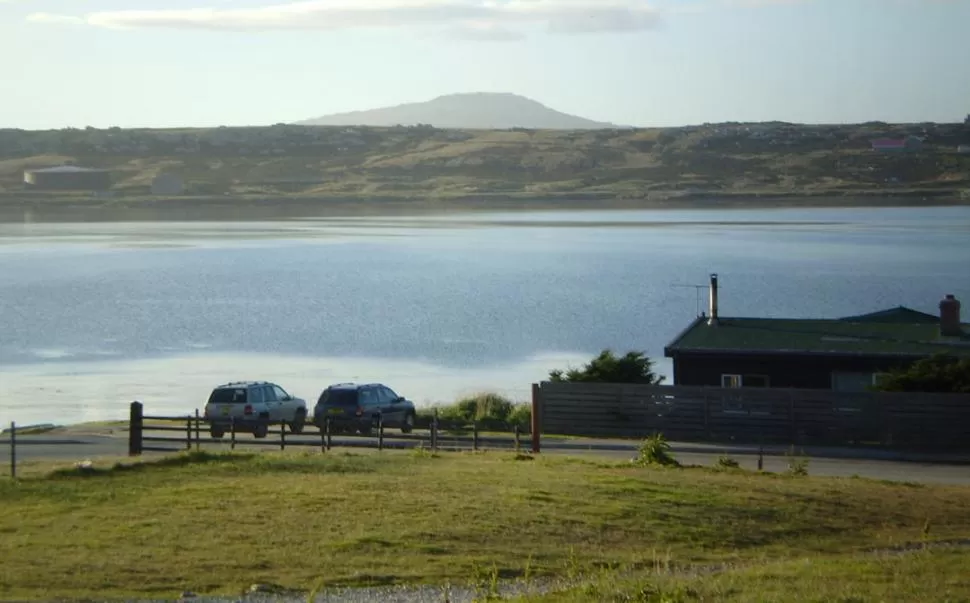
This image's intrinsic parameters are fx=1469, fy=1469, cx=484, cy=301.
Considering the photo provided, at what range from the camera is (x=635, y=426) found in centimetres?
3881

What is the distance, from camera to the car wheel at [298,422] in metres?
36.4

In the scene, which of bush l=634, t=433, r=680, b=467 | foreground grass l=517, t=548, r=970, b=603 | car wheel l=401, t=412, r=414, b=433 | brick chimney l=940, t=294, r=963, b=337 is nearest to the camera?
foreground grass l=517, t=548, r=970, b=603

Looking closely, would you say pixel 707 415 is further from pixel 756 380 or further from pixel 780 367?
pixel 780 367

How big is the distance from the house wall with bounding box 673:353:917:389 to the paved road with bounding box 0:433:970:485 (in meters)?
4.63

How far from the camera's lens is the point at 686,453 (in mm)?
34375

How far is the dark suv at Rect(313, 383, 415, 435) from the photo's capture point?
36.5 m

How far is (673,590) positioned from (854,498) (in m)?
9.19

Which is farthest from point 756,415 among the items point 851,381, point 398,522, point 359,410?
point 398,522

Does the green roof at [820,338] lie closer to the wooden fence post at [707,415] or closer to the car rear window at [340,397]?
the wooden fence post at [707,415]

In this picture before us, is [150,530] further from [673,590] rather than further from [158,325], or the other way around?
[158,325]

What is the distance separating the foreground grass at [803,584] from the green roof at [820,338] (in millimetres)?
24225

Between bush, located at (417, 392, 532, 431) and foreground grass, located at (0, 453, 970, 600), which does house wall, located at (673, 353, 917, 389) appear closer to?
bush, located at (417, 392, 532, 431)

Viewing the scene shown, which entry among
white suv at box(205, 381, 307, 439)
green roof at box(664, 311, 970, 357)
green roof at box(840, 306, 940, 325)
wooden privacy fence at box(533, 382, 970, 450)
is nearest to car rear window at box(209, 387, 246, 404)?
white suv at box(205, 381, 307, 439)

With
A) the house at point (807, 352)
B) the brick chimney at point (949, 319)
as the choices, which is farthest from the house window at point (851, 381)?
the brick chimney at point (949, 319)
